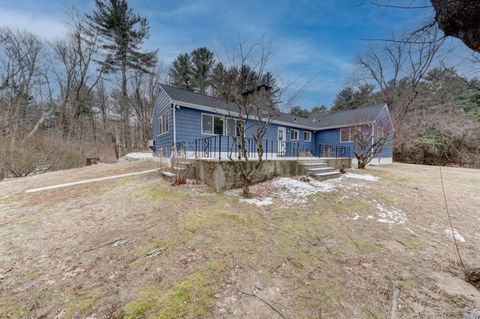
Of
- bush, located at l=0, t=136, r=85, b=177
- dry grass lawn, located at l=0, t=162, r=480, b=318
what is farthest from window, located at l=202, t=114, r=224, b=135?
bush, located at l=0, t=136, r=85, b=177

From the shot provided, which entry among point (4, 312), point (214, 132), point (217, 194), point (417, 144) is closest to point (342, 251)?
point (217, 194)

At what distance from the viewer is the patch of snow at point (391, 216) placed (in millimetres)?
4117

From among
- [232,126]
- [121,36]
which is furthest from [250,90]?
[121,36]

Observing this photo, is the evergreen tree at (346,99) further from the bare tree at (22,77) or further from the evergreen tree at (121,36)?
the bare tree at (22,77)

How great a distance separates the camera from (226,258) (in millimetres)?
2713

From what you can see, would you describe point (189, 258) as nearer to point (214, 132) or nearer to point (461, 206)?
point (461, 206)

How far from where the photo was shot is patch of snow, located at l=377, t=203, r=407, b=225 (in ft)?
13.5

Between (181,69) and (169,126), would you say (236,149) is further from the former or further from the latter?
(181,69)

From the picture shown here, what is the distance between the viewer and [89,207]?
4582 mm

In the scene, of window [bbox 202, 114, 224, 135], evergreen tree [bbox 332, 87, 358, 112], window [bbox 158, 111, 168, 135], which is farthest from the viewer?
evergreen tree [bbox 332, 87, 358, 112]

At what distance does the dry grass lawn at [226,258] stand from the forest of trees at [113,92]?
8.40 m

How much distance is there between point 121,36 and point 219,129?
51.3ft

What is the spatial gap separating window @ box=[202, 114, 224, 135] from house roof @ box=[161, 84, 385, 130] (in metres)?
0.51

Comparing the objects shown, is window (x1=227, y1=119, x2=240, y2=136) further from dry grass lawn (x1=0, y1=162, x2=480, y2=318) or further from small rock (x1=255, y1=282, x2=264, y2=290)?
small rock (x1=255, y1=282, x2=264, y2=290)
